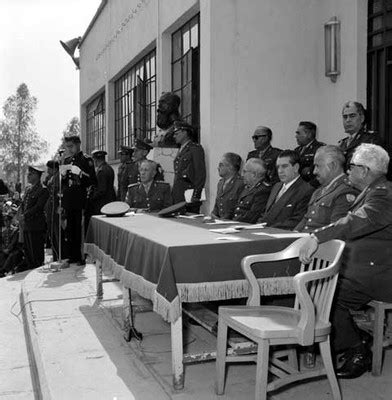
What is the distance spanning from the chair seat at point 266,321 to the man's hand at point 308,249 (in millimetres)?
304

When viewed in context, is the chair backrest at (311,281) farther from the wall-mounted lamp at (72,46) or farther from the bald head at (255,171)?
the wall-mounted lamp at (72,46)

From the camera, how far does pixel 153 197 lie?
6.83 meters

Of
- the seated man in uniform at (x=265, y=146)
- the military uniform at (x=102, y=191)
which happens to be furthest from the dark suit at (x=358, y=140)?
the military uniform at (x=102, y=191)

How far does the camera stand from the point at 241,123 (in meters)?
7.25

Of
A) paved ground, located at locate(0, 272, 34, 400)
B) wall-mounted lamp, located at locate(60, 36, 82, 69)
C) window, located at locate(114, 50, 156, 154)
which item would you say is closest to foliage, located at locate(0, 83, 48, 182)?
wall-mounted lamp, located at locate(60, 36, 82, 69)

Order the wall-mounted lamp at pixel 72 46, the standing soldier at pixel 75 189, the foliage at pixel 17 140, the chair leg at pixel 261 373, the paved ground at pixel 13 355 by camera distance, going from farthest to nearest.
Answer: the foliage at pixel 17 140 → the wall-mounted lamp at pixel 72 46 → the standing soldier at pixel 75 189 → the paved ground at pixel 13 355 → the chair leg at pixel 261 373

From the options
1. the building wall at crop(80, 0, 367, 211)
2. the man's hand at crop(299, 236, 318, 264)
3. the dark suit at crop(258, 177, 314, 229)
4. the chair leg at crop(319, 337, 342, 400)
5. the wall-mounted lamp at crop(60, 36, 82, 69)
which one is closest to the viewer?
the chair leg at crop(319, 337, 342, 400)

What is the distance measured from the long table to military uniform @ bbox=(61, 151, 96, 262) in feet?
13.8

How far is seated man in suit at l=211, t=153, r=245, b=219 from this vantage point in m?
6.08

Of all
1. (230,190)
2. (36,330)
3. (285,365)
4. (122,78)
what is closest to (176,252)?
(285,365)

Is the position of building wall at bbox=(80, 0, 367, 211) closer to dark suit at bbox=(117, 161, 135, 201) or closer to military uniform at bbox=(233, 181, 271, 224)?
military uniform at bbox=(233, 181, 271, 224)

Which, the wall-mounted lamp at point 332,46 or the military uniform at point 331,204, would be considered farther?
the wall-mounted lamp at point 332,46

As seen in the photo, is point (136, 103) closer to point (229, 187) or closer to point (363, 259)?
point (229, 187)

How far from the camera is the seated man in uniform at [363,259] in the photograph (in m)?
3.50
